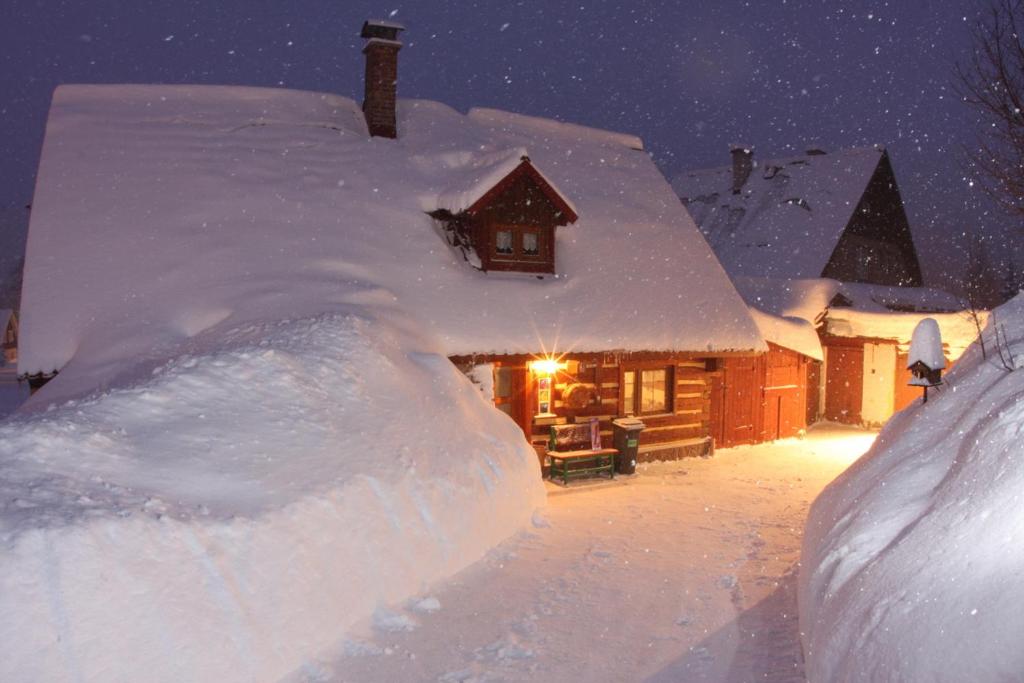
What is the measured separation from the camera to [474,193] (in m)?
13.4

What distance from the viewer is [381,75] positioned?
15844mm

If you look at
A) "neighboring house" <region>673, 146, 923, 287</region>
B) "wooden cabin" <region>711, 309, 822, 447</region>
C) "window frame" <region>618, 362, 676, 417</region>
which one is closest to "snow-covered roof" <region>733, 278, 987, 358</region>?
"wooden cabin" <region>711, 309, 822, 447</region>

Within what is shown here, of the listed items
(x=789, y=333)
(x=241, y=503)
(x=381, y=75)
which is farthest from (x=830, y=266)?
(x=241, y=503)

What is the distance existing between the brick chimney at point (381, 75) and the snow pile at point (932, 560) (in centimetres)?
1284

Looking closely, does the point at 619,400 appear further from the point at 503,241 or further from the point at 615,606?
the point at 615,606

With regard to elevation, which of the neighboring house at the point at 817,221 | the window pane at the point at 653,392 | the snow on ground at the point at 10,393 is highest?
the neighboring house at the point at 817,221

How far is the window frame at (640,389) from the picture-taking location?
46.9 ft

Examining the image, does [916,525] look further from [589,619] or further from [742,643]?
[589,619]

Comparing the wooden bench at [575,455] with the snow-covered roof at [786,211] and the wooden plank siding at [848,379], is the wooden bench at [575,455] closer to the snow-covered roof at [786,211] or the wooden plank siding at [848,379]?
the wooden plank siding at [848,379]

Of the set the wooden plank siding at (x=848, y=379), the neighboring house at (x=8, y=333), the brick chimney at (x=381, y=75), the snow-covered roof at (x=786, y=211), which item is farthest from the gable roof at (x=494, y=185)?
the neighboring house at (x=8, y=333)

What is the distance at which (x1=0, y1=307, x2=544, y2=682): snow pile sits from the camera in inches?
198

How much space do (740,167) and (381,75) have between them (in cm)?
1718

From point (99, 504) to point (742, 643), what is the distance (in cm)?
554

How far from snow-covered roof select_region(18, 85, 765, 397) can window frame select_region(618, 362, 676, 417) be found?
1.01 metres
